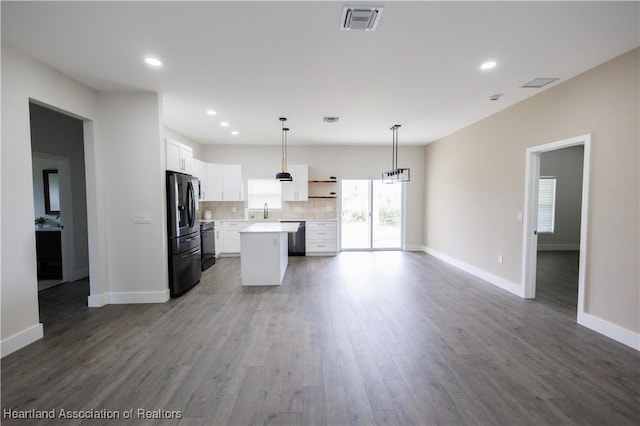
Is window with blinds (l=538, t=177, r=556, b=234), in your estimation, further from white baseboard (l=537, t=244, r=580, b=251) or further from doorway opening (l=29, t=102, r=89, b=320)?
doorway opening (l=29, t=102, r=89, b=320)

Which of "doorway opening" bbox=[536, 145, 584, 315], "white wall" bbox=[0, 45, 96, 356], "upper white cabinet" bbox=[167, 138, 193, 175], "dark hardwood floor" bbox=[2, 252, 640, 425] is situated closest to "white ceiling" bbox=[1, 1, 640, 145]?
"white wall" bbox=[0, 45, 96, 356]

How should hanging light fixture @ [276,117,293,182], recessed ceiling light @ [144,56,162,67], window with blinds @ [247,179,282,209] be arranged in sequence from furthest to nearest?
window with blinds @ [247,179,282,209] < hanging light fixture @ [276,117,293,182] < recessed ceiling light @ [144,56,162,67]

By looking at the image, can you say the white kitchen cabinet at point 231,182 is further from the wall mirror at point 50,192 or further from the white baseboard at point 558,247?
the white baseboard at point 558,247

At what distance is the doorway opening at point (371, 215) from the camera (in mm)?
7402

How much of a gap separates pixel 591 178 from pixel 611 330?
161 centimetres

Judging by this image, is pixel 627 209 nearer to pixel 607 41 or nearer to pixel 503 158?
pixel 607 41

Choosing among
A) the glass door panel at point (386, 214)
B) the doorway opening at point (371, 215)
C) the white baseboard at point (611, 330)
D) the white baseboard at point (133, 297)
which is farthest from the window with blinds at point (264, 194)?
the white baseboard at point (611, 330)

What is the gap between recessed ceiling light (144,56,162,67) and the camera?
274 cm

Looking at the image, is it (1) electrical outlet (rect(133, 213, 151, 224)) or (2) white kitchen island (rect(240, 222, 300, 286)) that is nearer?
(1) electrical outlet (rect(133, 213, 151, 224))

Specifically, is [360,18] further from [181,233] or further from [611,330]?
[611,330]

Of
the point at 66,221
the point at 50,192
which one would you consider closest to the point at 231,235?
the point at 66,221

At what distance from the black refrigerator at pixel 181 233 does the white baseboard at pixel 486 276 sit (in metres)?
5.01

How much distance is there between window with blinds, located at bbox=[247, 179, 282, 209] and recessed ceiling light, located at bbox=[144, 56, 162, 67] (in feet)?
14.7

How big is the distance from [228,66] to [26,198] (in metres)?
2.40
